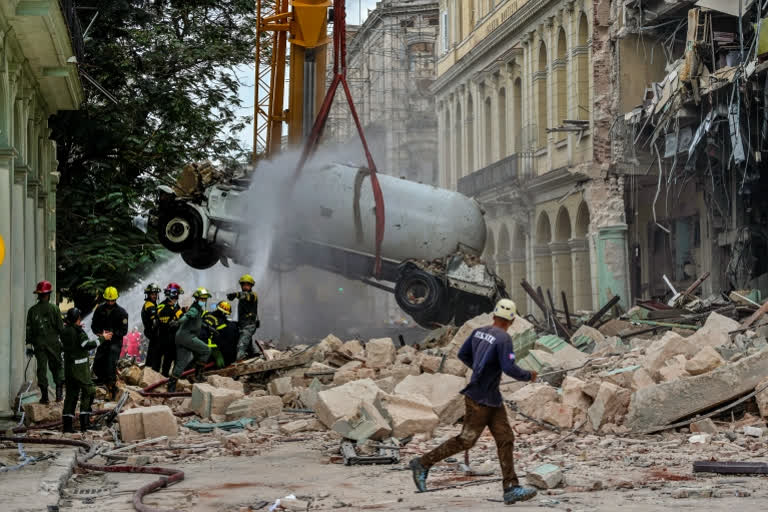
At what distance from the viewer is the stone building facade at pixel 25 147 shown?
14.2 m

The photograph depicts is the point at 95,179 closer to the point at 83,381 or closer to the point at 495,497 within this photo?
the point at 83,381

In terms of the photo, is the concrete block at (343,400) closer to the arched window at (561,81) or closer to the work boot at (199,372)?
the work boot at (199,372)

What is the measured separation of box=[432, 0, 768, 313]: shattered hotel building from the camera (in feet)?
86.2

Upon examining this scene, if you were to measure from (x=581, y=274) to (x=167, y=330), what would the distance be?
20.0 m

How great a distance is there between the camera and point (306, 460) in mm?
12055

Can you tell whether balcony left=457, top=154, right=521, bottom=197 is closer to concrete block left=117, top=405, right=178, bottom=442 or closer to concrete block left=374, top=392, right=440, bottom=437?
concrete block left=374, top=392, right=440, bottom=437

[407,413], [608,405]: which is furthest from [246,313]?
[608,405]

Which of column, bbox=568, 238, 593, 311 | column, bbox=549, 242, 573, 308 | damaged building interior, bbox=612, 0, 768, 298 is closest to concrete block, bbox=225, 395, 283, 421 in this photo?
damaged building interior, bbox=612, 0, 768, 298

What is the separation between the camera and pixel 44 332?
15.7 metres

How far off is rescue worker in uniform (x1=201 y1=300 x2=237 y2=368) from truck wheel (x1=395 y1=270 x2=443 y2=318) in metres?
5.66

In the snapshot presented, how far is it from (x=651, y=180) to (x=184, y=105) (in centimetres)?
1479

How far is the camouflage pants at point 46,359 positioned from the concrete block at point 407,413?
15.1 feet

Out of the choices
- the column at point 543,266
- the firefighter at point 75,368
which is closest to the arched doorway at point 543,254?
the column at point 543,266

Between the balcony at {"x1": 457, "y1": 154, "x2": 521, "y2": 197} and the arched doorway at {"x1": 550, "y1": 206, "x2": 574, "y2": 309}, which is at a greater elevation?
the balcony at {"x1": 457, "y1": 154, "x2": 521, "y2": 197}
